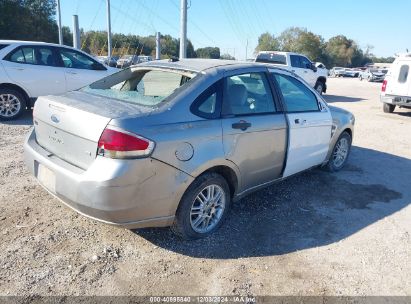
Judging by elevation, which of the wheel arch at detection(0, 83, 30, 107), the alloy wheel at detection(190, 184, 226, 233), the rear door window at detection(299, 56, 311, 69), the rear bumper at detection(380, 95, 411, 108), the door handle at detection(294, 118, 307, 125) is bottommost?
the alloy wheel at detection(190, 184, 226, 233)

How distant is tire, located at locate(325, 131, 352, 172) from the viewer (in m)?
5.67

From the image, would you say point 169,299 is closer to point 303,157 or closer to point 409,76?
point 303,157

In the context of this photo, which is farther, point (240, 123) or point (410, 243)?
point (410, 243)

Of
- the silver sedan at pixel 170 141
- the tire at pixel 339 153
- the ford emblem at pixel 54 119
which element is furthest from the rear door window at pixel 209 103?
the tire at pixel 339 153

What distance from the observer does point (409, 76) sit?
12422mm

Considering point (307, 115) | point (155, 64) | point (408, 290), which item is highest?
point (155, 64)

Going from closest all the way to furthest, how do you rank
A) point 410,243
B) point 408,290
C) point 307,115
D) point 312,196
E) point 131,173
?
point 131,173
point 408,290
point 410,243
point 307,115
point 312,196

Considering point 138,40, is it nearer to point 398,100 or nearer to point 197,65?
point 398,100

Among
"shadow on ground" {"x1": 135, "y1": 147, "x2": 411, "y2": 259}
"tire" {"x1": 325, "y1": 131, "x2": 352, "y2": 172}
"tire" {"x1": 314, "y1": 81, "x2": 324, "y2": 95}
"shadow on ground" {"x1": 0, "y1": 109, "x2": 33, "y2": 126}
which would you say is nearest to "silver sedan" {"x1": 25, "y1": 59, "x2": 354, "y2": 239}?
"shadow on ground" {"x1": 135, "y1": 147, "x2": 411, "y2": 259}

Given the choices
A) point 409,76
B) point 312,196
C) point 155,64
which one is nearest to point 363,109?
point 409,76

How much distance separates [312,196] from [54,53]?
6723mm

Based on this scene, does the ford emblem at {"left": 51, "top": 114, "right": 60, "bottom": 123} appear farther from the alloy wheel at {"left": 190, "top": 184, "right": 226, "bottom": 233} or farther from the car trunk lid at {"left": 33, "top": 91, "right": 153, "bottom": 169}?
the alloy wheel at {"left": 190, "top": 184, "right": 226, "bottom": 233}

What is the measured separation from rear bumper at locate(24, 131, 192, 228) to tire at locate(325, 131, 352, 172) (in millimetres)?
3222

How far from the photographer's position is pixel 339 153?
19.1 feet
